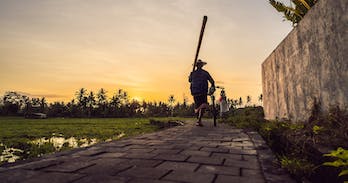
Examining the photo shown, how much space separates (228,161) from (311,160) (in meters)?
1.06

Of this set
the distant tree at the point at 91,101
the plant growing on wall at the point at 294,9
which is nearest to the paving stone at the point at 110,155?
the plant growing on wall at the point at 294,9

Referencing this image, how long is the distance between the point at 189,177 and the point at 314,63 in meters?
3.82

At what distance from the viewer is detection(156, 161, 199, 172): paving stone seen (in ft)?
7.40

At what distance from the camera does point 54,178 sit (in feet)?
6.38

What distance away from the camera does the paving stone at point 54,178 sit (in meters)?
1.87

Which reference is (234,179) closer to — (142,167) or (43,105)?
(142,167)

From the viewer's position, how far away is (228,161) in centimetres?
258

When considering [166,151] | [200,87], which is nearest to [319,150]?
[166,151]

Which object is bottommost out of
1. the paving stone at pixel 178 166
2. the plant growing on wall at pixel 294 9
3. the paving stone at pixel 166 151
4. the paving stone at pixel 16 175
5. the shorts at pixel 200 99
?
the paving stone at pixel 16 175

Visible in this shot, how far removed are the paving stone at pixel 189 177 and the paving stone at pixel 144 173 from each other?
0.26ft

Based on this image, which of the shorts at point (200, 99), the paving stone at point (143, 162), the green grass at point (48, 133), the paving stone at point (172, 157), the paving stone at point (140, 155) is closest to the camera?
the paving stone at point (143, 162)

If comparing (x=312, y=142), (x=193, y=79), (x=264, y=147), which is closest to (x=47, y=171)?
(x=264, y=147)

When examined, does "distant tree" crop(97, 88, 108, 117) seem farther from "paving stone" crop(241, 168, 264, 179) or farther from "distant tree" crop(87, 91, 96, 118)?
"paving stone" crop(241, 168, 264, 179)

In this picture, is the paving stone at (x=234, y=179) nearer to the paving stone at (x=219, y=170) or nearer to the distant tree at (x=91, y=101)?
the paving stone at (x=219, y=170)
